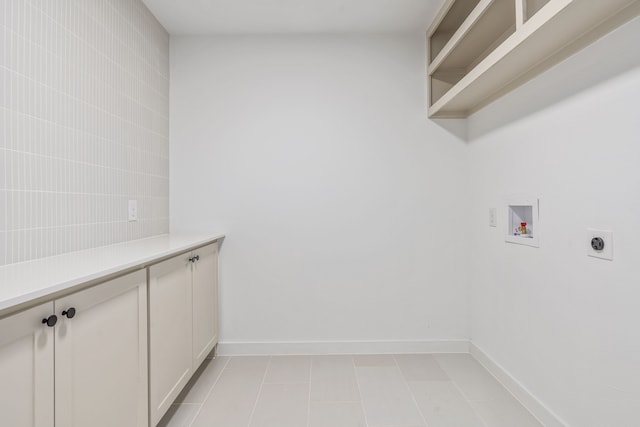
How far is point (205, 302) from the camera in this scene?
2.26 m

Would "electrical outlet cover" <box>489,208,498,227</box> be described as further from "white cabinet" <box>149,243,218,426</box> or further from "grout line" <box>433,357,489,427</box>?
"white cabinet" <box>149,243,218,426</box>

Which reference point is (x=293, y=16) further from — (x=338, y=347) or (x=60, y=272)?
(x=338, y=347)

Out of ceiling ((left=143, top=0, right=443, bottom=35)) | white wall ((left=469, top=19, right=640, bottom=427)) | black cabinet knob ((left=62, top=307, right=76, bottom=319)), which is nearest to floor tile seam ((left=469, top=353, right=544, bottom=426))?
white wall ((left=469, top=19, right=640, bottom=427))

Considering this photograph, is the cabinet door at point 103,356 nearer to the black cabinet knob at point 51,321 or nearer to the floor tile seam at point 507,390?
the black cabinet knob at point 51,321

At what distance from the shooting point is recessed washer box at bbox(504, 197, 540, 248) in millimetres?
1795

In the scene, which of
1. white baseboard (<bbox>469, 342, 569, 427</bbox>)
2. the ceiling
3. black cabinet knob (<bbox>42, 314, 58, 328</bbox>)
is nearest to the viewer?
black cabinet knob (<bbox>42, 314, 58, 328</bbox>)

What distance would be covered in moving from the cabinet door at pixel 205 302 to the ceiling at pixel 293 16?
5.09 feet

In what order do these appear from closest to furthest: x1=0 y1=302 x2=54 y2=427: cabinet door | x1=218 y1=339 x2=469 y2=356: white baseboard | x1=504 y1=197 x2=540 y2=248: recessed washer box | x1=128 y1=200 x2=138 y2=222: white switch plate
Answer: x1=0 y1=302 x2=54 y2=427: cabinet door → x1=504 y1=197 x2=540 y2=248: recessed washer box → x1=128 y1=200 x2=138 y2=222: white switch plate → x1=218 y1=339 x2=469 y2=356: white baseboard

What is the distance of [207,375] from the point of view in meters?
2.27

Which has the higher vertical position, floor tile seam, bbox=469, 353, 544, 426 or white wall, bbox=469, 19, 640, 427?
white wall, bbox=469, 19, 640, 427

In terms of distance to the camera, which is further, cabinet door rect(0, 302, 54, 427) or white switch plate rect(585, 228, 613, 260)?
white switch plate rect(585, 228, 613, 260)

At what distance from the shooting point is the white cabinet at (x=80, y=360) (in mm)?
856

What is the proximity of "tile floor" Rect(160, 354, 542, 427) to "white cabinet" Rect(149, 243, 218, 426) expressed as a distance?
0.64 ft

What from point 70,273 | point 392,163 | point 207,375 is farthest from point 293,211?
point 70,273
